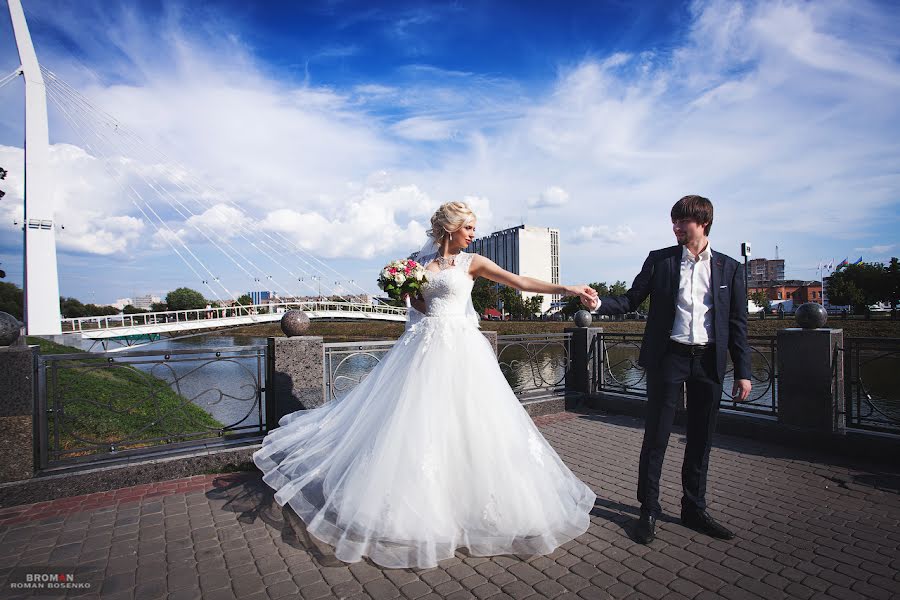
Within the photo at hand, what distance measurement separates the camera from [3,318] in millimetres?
4168

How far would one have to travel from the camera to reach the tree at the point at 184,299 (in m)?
82.3

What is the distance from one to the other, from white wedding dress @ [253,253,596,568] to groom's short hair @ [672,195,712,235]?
5.22 feet

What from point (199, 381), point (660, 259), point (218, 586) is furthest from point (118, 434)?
point (199, 381)

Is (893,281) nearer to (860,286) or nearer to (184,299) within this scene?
(860,286)

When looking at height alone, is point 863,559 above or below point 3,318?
below

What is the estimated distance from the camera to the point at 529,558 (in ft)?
9.91

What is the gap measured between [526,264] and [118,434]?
4253 inches

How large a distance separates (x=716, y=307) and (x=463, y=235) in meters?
1.89

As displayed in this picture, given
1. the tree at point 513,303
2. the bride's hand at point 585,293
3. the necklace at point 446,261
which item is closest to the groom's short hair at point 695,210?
the bride's hand at point 585,293

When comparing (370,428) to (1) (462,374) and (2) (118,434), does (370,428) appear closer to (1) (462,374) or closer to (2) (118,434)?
(1) (462,374)

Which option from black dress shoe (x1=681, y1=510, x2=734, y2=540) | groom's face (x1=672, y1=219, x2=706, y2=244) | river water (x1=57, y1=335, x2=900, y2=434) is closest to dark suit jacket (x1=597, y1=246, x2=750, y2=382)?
groom's face (x1=672, y1=219, x2=706, y2=244)

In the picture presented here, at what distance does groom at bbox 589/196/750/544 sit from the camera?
332 cm

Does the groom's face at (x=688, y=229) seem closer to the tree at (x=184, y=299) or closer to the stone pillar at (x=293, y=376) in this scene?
the stone pillar at (x=293, y=376)

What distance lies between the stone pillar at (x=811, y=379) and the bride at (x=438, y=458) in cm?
319
